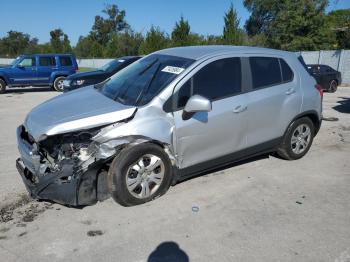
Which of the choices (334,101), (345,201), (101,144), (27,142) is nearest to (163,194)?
(101,144)

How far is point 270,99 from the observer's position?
5266 mm

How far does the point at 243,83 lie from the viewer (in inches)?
197

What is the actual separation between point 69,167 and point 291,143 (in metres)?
3.55

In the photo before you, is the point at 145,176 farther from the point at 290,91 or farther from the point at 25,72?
the point at 25,72

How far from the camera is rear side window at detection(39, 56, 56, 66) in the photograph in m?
17.9

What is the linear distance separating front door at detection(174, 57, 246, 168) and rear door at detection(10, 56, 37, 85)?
49.1 ft

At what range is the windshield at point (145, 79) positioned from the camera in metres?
4.54

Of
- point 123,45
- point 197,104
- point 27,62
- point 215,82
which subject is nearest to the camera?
point 197,104

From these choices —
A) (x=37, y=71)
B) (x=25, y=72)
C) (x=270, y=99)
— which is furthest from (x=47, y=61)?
(x=270, y=99)

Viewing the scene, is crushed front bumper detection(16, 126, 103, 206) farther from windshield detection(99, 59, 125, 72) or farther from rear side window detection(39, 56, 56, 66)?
rear side window detection(39, 56, 56, 66)

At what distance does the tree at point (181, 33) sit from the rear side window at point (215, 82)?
85.8 ft

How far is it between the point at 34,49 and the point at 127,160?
7752 cm

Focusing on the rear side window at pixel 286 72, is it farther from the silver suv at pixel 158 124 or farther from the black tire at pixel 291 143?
the black tire at pixel 291 143

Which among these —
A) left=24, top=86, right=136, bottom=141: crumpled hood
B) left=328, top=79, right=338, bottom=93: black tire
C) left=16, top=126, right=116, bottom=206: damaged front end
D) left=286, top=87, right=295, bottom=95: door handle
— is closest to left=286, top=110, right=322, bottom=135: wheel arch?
left=286, top=87, right=295, bottom=95: door handle
